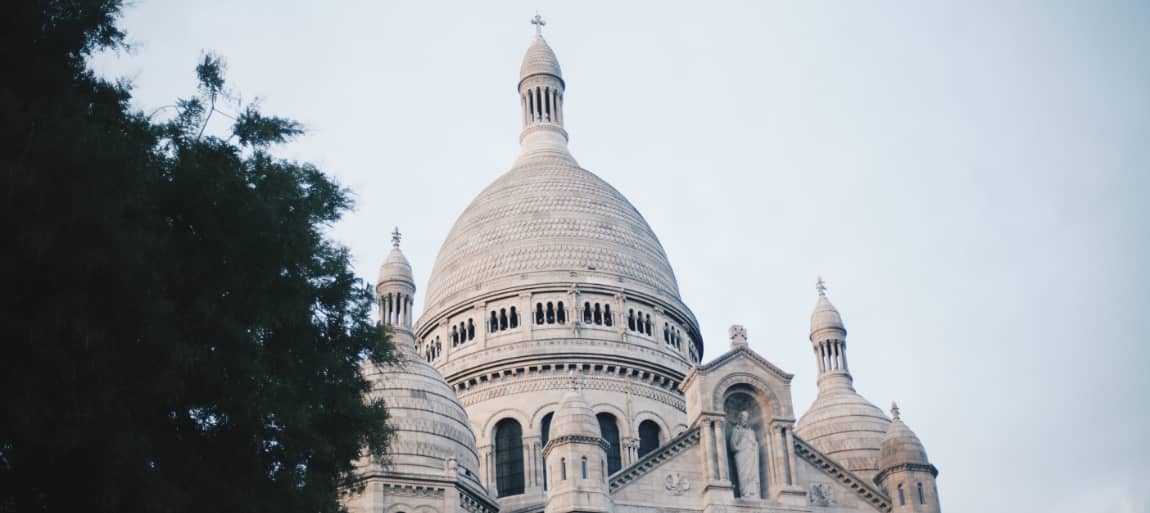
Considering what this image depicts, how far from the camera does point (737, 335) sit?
122 feet

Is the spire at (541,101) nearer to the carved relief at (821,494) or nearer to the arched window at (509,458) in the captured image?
the arched window at (509,458)

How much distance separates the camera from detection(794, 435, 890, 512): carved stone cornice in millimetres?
35656

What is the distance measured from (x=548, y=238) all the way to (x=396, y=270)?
829 centimetres

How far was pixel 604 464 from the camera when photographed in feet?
109

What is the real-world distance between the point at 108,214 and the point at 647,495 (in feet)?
67.9

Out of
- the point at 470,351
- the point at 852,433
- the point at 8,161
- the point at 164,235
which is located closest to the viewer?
the point at 8,161

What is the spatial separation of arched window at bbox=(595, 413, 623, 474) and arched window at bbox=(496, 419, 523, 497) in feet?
9.28

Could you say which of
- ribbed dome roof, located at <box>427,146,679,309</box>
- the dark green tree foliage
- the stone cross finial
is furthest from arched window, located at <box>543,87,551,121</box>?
the dark green tree foliage

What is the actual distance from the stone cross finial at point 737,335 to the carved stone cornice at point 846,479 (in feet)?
9.71

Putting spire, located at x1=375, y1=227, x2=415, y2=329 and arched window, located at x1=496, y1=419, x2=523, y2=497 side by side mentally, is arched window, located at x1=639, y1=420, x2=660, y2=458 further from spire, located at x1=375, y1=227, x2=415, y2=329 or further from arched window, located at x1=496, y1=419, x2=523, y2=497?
spire, located at x1=375, y1=227, x2=415, y2=329

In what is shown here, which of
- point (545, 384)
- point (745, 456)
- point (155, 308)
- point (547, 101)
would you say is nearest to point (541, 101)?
point (547, 101)

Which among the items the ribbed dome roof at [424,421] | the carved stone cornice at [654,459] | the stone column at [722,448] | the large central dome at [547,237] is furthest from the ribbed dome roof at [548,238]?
the stone column at [722,448]

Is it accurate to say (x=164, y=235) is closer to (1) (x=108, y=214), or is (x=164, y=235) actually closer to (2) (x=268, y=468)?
(1) (x=108, y=214)

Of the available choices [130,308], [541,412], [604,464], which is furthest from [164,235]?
[541,412]
